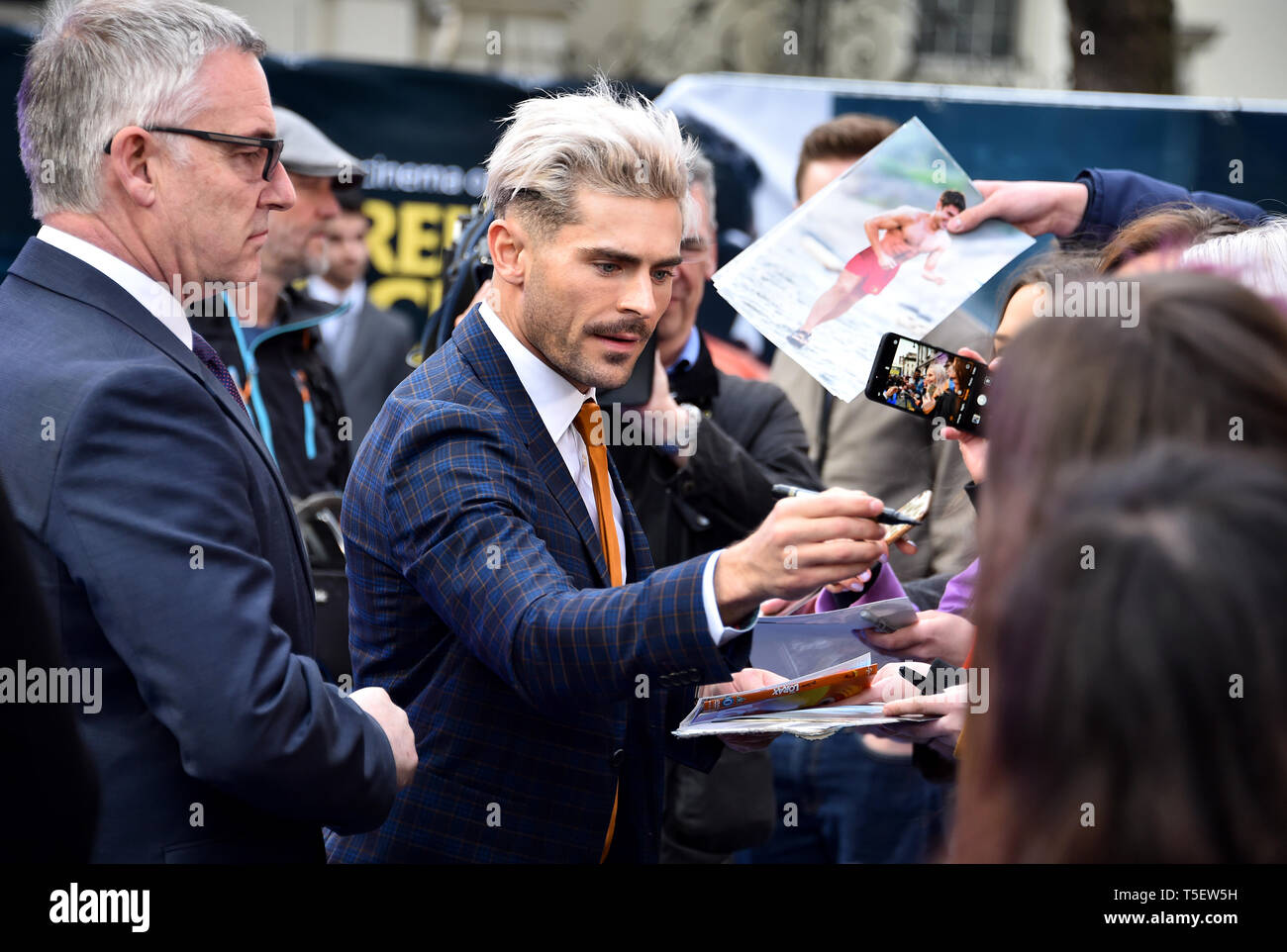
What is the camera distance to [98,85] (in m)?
1.98

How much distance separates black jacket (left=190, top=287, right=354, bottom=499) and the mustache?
7.44ft

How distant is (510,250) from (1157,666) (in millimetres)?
1532

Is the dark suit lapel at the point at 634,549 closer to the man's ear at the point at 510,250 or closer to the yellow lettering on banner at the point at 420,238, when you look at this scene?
the man's ear at the point at 510,250

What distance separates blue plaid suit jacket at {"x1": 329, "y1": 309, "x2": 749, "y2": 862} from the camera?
1.89 metres

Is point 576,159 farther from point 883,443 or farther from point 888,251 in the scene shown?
point 883,443

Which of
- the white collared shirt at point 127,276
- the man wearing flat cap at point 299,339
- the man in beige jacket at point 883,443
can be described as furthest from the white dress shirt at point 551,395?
the man wearing flat cap at point 299,339

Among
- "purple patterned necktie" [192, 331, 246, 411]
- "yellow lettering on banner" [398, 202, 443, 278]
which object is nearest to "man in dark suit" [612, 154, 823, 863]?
"purple patterned necktie" [192, 331, 246, 411]

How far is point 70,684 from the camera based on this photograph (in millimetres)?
1712

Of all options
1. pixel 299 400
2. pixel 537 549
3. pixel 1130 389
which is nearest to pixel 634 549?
pixel 537 549

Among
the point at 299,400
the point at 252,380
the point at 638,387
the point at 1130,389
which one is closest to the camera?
the point at 1130,389

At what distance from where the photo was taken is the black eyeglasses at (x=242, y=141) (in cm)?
199

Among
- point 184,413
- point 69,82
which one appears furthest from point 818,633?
point 69,82

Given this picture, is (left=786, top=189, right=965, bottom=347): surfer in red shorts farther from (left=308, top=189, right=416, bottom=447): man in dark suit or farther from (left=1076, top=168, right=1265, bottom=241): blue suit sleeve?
(left=308, top=189, right=416, bottom=447): man in dark suit
